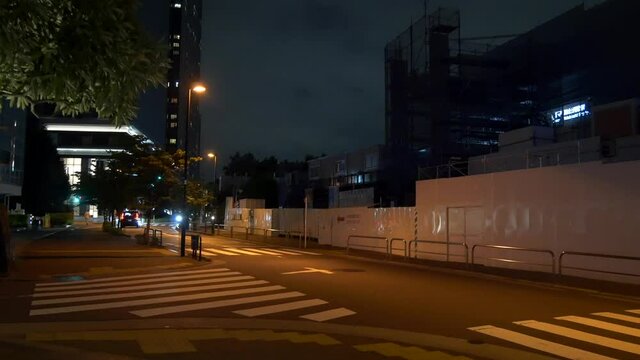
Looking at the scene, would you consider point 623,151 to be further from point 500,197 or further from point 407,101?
point 407,101

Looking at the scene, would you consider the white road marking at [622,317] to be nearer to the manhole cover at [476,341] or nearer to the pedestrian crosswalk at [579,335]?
the pedestrian crosswalk at [579,335]

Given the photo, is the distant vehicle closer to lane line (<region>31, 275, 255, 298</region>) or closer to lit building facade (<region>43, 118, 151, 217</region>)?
lit building facade (<region>43, 118, 151, 217</region>)

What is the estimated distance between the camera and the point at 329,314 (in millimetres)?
12297

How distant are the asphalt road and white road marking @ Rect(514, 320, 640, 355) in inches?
0.6

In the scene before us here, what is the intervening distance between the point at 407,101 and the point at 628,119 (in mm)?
19327

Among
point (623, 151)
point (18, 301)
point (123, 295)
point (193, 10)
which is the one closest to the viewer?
point (18, 301)

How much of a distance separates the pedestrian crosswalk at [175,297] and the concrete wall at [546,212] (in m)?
10.1

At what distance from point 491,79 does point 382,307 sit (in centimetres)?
4293

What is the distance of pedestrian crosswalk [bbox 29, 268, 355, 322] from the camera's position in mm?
12609

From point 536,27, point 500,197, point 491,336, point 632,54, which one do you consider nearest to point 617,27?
point 632,54

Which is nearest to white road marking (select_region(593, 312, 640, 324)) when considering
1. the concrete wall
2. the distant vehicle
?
the concrete wall

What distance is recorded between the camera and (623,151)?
2647cm

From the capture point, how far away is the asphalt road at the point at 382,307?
10.0 metres

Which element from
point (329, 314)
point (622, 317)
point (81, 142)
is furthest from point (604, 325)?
point (81, 142)
